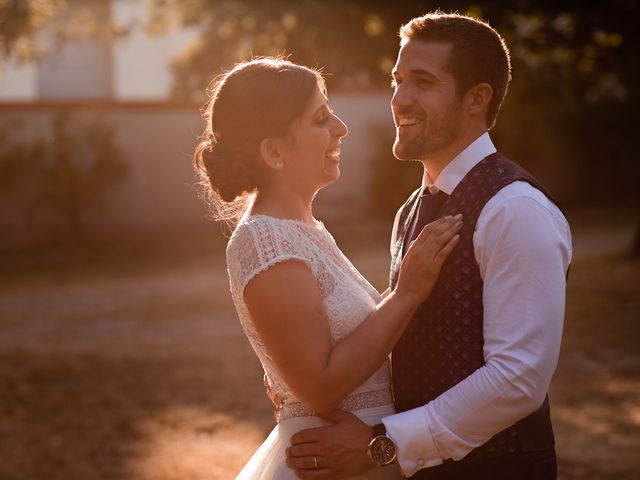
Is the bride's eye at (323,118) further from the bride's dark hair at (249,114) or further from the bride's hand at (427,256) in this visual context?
the bride's hand at (427,256)

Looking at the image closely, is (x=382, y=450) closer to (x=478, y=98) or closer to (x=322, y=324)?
Result: (x=322, y=324)

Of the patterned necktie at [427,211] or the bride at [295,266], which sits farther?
the patterned necktie at [427,211]

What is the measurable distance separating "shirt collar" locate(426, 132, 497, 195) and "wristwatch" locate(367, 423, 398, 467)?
2.24 ft

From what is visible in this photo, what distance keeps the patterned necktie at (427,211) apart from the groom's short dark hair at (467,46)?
297mm

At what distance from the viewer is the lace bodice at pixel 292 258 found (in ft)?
8.27

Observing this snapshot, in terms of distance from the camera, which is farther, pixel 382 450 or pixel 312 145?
pixel 312 145

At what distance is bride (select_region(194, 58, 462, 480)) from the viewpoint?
244 cm

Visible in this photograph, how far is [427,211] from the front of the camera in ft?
8.55

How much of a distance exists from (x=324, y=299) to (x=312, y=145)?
46 cm

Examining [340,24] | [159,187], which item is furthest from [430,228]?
[159,187]

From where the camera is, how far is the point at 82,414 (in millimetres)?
7070

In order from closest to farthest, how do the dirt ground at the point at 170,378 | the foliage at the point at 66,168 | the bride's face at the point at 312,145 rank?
the bride's face at the point at 312,145
the dirt ground at the point at 170,378
the foliage at the point at 66,168

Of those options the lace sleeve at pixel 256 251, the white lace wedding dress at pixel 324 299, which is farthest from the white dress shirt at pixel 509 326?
the lace sleeve at pixel 256 251

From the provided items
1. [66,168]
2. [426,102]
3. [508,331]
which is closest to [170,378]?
[426,102]
